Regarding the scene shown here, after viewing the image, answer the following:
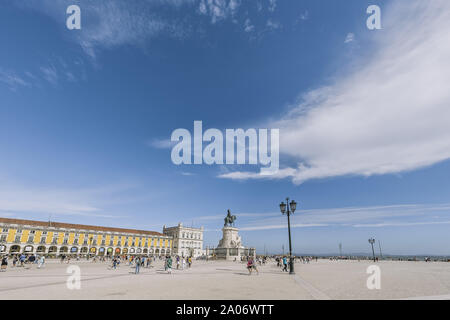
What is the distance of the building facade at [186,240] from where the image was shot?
297 ft

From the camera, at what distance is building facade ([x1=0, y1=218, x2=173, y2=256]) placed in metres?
59.3

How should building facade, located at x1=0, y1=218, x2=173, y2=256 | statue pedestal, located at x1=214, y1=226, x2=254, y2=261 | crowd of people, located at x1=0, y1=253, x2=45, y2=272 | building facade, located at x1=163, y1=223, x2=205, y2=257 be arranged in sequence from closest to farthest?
1. crowd of people, located at x1=0, y1=253, x2=45, y2=272
2. statue pedestal, located at x1=214, y1=226, x2=254, y2=261
3. building facade, located at x1=0, y1=218, x2=173, y2=256
4. building facade, located at x1=163, y1=223, x2=205, y2=257

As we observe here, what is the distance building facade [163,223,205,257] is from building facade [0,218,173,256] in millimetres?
7138

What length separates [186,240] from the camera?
9269cm

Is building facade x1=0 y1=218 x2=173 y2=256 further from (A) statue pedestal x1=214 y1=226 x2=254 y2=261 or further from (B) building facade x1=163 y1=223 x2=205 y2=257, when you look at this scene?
(A) statue pedestal x1=214 y1=226 x2=254 y2=261

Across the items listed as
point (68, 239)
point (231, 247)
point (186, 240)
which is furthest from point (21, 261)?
point (186, 240)

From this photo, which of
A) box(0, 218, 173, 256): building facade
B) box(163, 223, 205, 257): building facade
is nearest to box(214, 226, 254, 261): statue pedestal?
box(0, 218, 173, 256): building facade

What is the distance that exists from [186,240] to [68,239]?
39493 millimetres

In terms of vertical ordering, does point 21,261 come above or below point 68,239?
below

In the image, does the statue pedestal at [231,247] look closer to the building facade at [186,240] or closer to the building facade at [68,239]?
the building facade at [68,239]

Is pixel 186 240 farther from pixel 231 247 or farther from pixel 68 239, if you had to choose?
pixel 231 247
